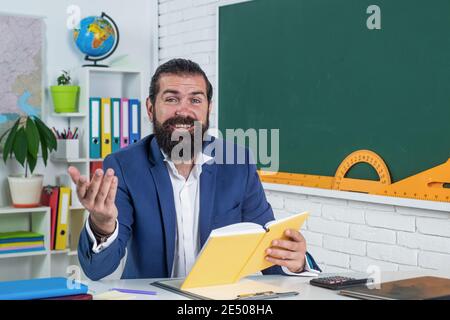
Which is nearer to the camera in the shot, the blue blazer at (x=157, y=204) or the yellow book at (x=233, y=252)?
the yellow book at (x=233, y=252)

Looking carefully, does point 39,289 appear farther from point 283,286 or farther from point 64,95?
point 64,95

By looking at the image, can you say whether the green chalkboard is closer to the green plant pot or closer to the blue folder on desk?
the green plant pot

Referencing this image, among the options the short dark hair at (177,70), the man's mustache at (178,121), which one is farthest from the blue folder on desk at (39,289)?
the short dark hair at (177,70)

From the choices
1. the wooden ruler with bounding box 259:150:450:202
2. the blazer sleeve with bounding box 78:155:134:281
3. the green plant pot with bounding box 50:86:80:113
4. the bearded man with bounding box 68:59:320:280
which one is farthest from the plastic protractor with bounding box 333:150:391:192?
the green plant pot with bounding box 50:86:80:113

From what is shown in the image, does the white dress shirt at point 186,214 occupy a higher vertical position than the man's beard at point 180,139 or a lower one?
lower

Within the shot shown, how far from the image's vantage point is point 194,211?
2.29 metres

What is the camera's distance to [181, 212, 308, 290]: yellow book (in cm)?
172

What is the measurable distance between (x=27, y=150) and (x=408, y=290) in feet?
8.63

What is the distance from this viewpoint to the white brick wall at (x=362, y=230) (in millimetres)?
2820

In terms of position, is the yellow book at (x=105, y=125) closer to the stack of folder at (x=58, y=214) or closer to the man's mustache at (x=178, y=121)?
the stack of folder at (x=58, y=214)

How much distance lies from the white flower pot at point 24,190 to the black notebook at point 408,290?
2.53 meters

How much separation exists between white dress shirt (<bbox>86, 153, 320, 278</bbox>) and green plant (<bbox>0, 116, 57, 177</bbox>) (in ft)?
5.59

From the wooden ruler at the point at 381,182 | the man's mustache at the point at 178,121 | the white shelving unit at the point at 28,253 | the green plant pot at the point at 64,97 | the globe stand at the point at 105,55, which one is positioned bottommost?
the white shelving unit at the point at 28,253
